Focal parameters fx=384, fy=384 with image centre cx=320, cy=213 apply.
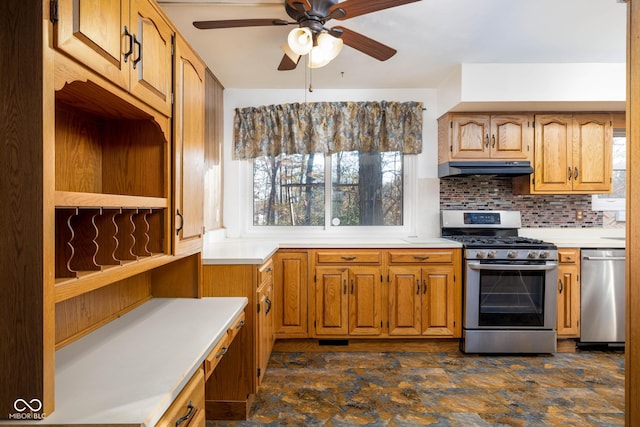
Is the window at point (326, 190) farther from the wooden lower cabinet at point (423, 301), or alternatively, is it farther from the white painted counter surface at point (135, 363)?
the white painted counter surface at point (135, 363)

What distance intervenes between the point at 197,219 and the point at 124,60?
0.88m

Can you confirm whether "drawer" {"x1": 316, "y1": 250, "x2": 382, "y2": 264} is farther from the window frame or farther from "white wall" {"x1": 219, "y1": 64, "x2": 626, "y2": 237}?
"white wall" {"x1": 219, "y1": 64, "x2": 626, "y2": 237}

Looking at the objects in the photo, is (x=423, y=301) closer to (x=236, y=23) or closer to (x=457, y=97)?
(x=457, y=97)

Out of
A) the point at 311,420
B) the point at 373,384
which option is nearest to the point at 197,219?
the point at 311,420

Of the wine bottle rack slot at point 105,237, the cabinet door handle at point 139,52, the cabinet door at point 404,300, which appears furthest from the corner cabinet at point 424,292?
the cabinet door handle at point 139,52

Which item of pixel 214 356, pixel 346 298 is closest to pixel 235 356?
pixel 214 356

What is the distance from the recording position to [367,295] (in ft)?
10.6

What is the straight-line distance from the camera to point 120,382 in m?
1.03

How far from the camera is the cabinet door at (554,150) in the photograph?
342 centimetres

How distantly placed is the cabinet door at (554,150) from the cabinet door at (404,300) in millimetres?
1402

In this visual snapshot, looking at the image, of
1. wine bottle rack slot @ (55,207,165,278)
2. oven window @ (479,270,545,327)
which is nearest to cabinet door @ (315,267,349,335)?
oven window @ (479,270,545,327)

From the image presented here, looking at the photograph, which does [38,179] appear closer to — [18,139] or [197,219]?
[18,139]

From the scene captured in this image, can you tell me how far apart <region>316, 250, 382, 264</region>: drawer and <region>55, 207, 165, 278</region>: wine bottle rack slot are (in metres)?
1.80

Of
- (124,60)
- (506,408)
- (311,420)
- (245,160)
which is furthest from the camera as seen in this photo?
(245,160)
